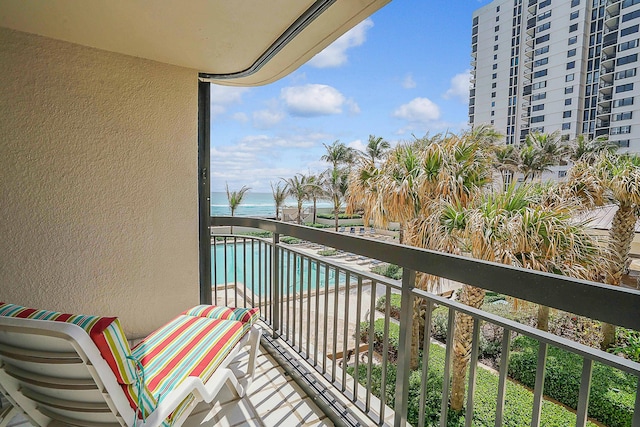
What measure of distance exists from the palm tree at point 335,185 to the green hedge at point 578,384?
17854 millimetres

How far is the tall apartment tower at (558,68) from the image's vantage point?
25672 mm

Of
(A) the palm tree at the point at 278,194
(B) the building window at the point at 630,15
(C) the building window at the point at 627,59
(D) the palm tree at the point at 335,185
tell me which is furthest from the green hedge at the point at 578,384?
(B) the building window at the point at 630,15

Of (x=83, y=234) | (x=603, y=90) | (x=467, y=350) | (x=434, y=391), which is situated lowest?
(x=434, y=391)

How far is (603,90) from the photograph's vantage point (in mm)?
27906

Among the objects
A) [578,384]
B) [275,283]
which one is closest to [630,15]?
[578,384]

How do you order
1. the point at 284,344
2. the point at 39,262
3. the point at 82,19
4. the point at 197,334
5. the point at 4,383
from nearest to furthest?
1. the point at 4,383
2. the point at 82,19
3. the point at 197,334
4. the point at 39,262
5. the point at 284,344

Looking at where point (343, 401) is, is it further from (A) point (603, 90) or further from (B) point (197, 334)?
(A) point (603, 90)

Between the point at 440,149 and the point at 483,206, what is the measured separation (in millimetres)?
2106

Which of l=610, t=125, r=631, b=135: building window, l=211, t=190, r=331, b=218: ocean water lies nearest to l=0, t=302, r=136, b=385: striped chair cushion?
l=211, t=190, r=331, b=218: ocean water

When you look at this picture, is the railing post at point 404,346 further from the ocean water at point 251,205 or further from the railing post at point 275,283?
the ocean water at point 251,205

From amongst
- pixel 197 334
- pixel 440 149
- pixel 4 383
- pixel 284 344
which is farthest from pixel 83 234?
pixel 440 149

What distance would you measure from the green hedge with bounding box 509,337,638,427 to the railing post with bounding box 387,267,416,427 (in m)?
5.52

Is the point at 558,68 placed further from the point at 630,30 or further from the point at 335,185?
the point at 335,185

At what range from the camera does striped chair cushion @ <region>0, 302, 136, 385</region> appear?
960 mm
